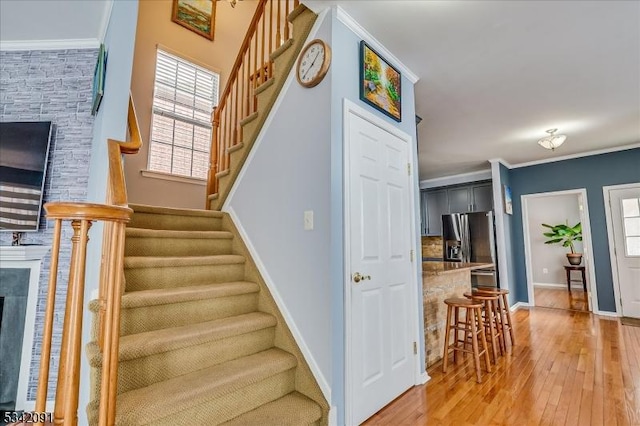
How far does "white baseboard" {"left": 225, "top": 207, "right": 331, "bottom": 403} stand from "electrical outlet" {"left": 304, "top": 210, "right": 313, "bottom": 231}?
0.55m

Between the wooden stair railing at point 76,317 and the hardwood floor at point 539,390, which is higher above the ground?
the wooden stair railing at point 76,317

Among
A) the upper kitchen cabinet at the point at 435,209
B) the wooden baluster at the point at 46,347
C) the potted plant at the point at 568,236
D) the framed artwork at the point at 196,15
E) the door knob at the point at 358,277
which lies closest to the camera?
the wooden baluster at the point at 46,347

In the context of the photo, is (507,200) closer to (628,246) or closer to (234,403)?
(628,246)

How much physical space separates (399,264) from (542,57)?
211cm

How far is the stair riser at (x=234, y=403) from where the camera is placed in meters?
1.48

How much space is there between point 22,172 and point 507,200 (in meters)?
6.67

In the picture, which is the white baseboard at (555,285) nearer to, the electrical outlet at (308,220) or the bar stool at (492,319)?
the bar stool at (492,319)

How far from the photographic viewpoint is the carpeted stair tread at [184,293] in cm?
177

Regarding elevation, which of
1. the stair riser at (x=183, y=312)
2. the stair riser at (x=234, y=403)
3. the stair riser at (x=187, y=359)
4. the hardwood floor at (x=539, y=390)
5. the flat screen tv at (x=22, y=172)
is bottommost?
the hardwood floor at (x=539, y=390)

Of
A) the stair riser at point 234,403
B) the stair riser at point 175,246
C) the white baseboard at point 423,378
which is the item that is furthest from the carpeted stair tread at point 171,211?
the white baseboard at point 423,378

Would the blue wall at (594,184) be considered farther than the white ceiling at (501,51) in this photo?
Yes

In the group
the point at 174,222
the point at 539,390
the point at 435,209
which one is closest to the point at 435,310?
the point at 539,390

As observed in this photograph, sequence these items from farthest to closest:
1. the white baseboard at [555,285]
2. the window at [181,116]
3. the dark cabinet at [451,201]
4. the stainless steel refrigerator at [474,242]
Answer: the white baseboard at [555,285] → the dark cabinet at [451,201] → the stainless steel refrigerator at [474,242] → the window at [181,116]

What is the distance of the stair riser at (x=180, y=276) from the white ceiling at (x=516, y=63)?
2.01m
